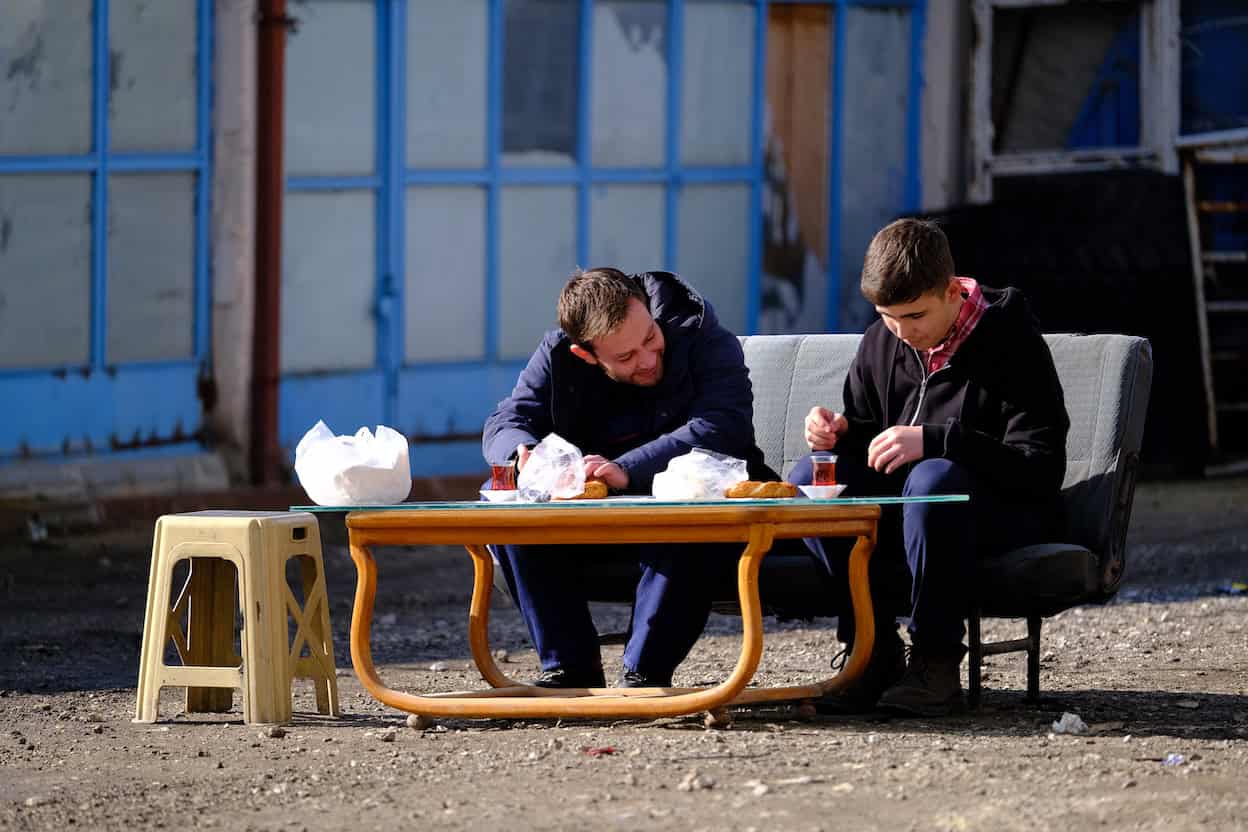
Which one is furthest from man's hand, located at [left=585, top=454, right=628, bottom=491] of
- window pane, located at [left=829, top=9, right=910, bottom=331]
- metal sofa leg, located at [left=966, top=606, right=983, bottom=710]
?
window pane, located at [left=829, top=9, right=910, bottom=331]

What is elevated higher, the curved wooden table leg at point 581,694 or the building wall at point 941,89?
the building wall at point 941,89

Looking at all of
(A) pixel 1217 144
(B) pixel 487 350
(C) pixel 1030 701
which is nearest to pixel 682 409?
(C) pixel 1030 701

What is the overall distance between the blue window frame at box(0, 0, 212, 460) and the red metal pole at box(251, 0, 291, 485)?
24cm

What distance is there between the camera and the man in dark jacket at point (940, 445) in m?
5.65

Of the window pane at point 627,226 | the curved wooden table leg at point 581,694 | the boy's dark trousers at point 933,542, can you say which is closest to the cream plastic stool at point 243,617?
the curved wooden table leg at point 581,694

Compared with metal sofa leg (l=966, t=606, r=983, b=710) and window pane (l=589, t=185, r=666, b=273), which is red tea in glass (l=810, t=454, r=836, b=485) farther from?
window pane (l=589, t=185, r=666, b=273)

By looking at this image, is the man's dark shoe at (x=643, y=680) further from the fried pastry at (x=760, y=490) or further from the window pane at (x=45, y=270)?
the window pane at (x=45, y=270)

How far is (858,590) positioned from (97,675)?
2618mm

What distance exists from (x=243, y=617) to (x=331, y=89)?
5.42m

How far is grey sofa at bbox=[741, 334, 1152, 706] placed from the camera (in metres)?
5.73

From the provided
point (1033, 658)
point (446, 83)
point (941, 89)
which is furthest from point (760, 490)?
point (941, 89)

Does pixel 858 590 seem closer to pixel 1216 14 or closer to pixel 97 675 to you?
pixel 97 675

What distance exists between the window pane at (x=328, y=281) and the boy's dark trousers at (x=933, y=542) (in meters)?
5.26

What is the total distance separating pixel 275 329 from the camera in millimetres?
10641
